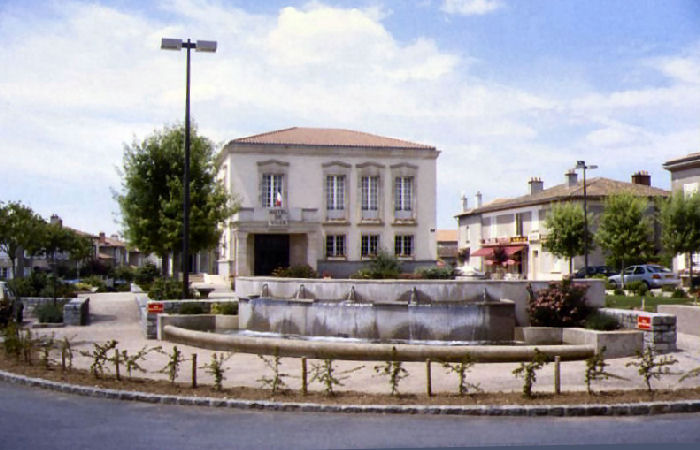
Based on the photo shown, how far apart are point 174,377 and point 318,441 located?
3.86 m

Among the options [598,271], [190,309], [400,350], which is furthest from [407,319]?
[598,271]

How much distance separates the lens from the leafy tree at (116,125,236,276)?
32656 millimetres

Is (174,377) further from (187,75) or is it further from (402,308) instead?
(187,75)

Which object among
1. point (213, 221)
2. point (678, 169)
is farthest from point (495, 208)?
point (213, 221)

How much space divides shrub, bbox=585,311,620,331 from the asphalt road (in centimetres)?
588

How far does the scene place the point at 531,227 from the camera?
194 ft

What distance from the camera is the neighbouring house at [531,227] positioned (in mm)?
54031

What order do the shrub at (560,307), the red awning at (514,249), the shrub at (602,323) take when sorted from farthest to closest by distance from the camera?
the red awning at (514,249), the shrub at (560,307), the shrub at (602,323)

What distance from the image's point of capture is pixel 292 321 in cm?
1778

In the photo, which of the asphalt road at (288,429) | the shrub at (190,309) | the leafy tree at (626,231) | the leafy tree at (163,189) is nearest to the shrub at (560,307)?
the asphalt road at (288,429)

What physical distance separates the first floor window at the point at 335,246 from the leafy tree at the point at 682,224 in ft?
64.5

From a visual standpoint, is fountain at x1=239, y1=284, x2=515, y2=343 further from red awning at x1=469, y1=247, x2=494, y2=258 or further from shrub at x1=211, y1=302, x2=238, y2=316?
red awning at x1=469, y1=247, x2=494, y2=258

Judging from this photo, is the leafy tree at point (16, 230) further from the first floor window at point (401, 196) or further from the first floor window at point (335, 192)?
the first floor window at point (401, 196)

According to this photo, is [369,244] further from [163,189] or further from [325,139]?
[163,189]
